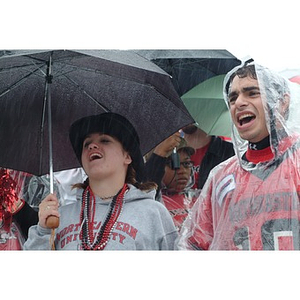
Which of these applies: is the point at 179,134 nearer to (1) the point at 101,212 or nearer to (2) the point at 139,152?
(2) the point at 139,152

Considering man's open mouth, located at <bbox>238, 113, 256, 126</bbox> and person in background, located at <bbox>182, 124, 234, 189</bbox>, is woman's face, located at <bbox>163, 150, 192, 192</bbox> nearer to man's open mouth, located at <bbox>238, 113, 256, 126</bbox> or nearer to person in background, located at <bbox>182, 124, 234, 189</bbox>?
person in background, located at <bbox>182, 124, 234, 189</bbox>

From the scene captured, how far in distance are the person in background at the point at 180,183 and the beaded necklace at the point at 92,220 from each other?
0.35 metres

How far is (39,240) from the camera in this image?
380 centimetres

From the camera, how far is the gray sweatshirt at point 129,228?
12.2 ft

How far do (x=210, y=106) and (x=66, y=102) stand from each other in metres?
0.82

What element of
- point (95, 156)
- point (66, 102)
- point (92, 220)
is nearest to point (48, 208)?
point (92, 220)

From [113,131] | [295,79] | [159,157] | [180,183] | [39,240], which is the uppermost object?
[295,79]

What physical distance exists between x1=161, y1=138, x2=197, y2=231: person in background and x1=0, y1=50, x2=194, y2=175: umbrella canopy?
172 mm

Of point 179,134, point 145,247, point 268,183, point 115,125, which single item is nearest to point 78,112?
point 115,125

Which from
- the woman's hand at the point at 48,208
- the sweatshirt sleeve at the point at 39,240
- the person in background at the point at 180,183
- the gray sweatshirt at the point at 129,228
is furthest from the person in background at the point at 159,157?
the sweatshirt sleeve at the point at 39,240

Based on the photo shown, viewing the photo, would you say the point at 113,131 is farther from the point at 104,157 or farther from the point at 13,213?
the point at 13,213

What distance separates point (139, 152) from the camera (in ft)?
13.2

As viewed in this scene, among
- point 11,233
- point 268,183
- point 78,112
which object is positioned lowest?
point 11,233

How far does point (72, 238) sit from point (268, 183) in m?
1.04
